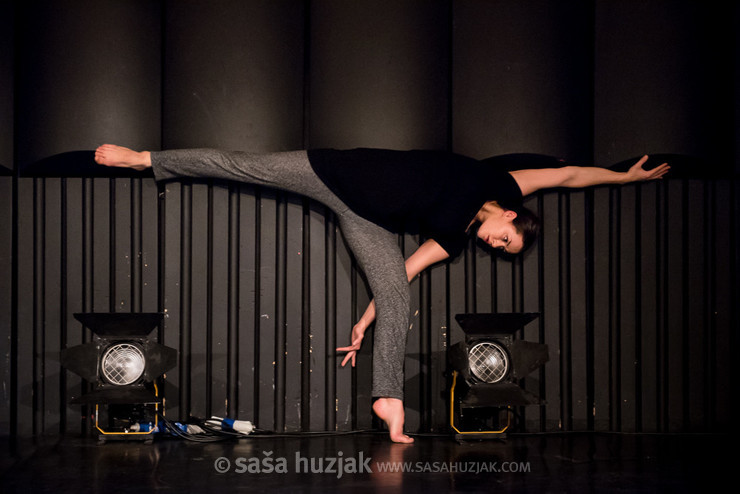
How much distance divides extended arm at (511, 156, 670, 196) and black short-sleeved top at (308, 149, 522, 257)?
159mm

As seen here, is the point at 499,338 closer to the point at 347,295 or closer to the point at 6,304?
the point at 347,295

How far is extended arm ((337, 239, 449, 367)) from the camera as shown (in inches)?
108

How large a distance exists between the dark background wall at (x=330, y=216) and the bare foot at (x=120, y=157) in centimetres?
7

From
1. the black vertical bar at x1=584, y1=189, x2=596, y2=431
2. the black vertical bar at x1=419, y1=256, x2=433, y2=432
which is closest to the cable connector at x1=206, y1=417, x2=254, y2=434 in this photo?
the black vertical bar at x1=419, y1=256, x2=433, y2=432

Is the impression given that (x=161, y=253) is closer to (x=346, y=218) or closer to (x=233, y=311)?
(x=233, y=311)

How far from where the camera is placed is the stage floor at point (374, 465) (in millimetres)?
2025

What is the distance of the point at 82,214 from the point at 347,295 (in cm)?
114

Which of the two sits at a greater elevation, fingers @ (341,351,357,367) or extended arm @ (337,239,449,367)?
extended arm @ (337,239,449,367)

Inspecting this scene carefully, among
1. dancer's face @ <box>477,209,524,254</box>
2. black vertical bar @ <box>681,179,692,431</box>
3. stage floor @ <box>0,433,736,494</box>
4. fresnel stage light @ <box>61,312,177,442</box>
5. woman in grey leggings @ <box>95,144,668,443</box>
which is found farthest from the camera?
black vertical bar @ <box>681,179,692,431</box>

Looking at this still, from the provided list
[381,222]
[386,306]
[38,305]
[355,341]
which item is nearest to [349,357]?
[355,341]

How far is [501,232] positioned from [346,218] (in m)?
0.63

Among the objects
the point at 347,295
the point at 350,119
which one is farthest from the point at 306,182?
the point at 347,295

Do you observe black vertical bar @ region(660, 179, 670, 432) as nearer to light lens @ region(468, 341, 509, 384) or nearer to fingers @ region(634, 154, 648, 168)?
fingers @ region(634, 154, 648, 168)

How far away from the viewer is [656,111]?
2775mm
